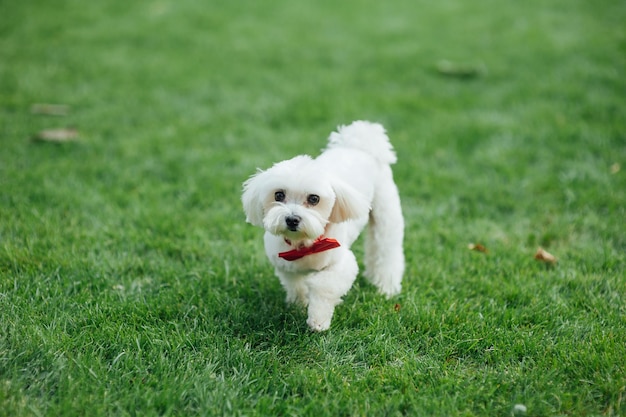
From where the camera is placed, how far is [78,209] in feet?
15.0

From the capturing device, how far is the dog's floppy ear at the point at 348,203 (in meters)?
3.01

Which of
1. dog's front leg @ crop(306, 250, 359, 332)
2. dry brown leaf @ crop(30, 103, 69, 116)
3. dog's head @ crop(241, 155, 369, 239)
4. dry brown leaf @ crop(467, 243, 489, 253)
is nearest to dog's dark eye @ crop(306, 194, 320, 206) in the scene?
dog's head @ crop(241, 155, 369, 239)

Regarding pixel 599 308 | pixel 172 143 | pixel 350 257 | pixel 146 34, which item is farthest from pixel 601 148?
pixel 146 34

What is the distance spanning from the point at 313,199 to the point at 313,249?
0.30 meters

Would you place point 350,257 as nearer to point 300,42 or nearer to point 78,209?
point 78,209

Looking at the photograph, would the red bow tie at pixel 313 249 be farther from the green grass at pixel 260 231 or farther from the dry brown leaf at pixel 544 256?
the dry brown leaf at pixel 544 256

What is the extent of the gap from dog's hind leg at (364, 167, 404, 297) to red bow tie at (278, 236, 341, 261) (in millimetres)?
716

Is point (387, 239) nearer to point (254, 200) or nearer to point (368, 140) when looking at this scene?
point (368, 140)

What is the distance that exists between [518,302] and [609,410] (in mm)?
972

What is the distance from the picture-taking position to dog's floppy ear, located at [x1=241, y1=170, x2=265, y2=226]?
10.0 feet

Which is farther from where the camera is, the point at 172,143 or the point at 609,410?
the point at 172,143

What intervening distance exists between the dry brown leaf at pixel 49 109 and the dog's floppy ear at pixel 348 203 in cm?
456

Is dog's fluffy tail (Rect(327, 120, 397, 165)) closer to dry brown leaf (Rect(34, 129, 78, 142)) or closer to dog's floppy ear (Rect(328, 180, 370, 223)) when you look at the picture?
dog's floppy ear (Rect(328, 180, 370, 223))

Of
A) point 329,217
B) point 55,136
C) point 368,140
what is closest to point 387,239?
point 368,140
